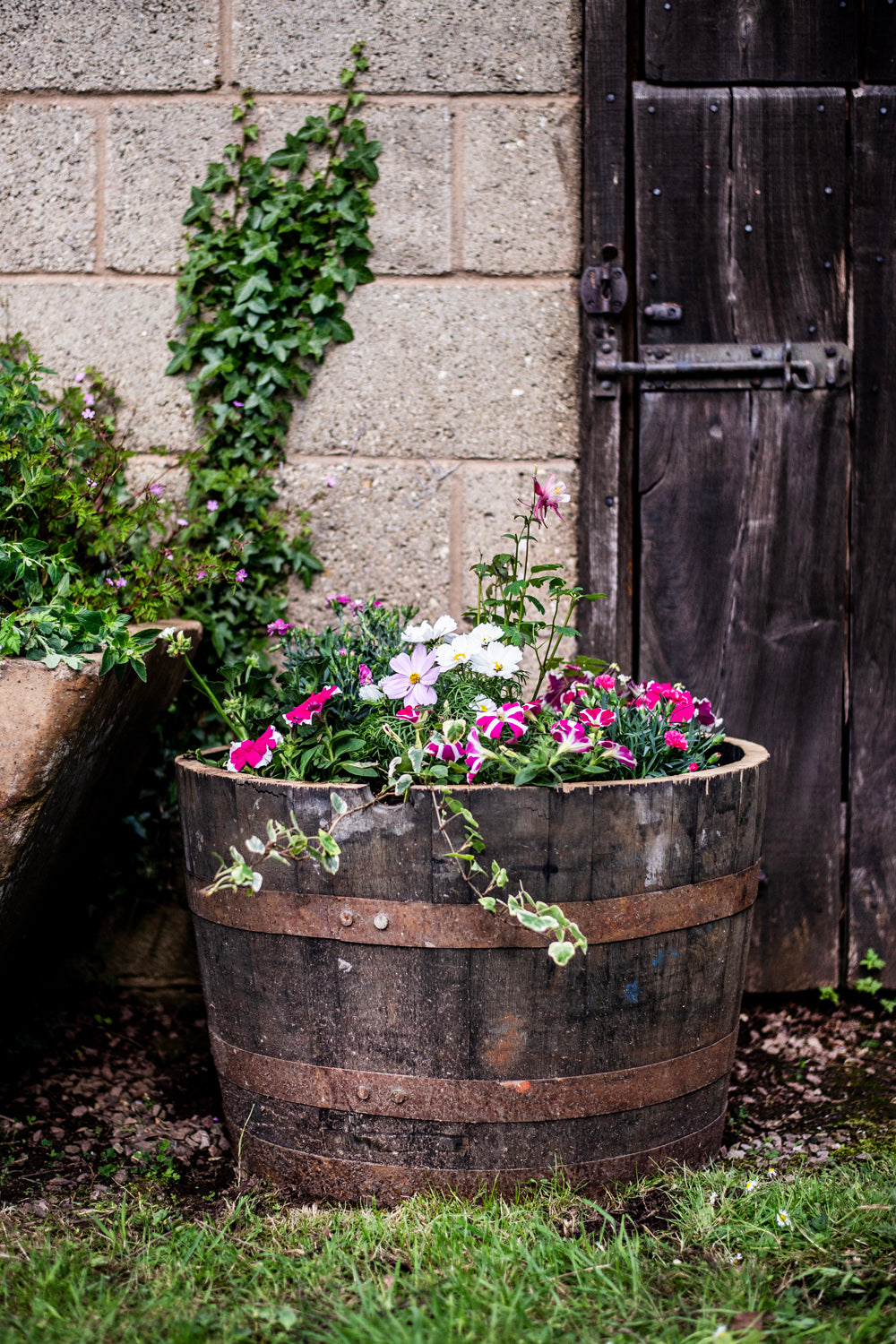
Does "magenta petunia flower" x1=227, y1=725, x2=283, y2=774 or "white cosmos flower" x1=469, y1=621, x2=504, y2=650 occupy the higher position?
"white cosmos flower" x1=469, y1=621, x2=504, y2=650

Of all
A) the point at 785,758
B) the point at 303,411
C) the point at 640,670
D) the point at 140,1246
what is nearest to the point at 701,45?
the point at 303,411

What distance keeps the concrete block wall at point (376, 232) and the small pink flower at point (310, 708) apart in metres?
0.76

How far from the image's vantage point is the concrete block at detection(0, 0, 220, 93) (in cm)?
230

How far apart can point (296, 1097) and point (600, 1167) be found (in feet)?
1.67

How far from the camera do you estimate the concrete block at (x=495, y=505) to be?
2.34 meters

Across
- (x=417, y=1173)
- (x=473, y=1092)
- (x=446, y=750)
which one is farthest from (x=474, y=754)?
(x=417, y=1173)

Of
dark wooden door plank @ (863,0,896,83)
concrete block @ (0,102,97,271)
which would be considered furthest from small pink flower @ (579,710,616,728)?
Answer: dark wooden door plank @ (863,0,896,83)

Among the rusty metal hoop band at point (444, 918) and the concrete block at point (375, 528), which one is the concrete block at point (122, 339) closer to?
the concrete block at point (375, 528)

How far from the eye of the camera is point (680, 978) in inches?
61.5

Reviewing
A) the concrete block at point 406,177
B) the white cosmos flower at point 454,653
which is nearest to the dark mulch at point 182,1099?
the white cosmos flower at point 454,653

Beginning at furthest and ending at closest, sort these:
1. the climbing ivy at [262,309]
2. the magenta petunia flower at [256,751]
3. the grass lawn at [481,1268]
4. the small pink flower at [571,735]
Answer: the climbing ivy at [262,309] → the magenta petunia flower at [256,751] → the small pink flower at [571,735] → the grass lawn at [481,1268]

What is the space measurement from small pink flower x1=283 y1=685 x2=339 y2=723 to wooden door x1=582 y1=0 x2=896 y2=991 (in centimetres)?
95

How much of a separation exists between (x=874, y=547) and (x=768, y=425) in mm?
402

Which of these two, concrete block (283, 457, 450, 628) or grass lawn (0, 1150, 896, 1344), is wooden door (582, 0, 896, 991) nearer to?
concrete block (283, 457, 450, 628)
